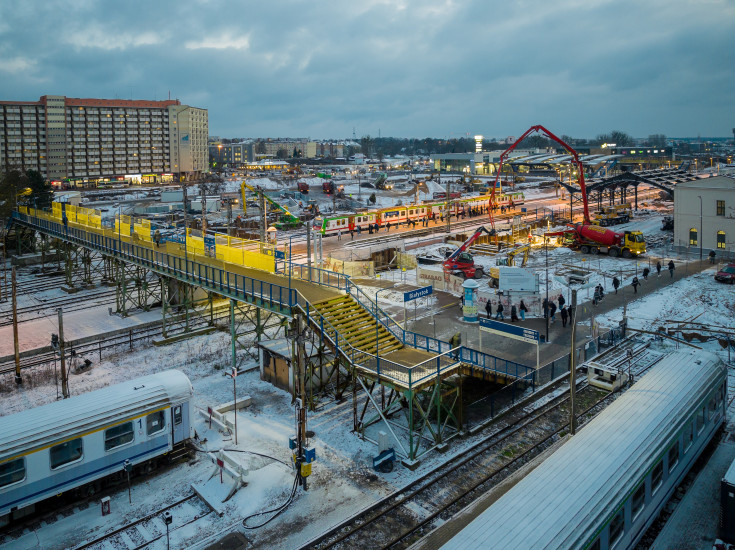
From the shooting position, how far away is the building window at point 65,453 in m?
14.1

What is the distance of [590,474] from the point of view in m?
10.9

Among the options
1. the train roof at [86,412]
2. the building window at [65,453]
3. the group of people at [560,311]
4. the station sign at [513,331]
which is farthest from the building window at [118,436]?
the group of people at [560,311]

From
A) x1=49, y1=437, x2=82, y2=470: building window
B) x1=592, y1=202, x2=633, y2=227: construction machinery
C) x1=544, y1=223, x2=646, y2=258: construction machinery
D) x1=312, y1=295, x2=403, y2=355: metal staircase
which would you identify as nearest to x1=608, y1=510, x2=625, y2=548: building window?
x1=312, y1=295, x2=403, y2=355: metal staircase

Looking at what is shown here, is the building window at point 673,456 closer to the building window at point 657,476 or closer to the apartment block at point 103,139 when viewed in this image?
the building window at point 657,476

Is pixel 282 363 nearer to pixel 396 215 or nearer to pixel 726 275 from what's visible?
pixel 726 275

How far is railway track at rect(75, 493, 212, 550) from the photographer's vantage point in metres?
13.2

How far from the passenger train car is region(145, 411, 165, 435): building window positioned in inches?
1352

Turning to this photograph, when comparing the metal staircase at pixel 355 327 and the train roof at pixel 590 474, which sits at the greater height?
the metal staircase at pixel 355 327

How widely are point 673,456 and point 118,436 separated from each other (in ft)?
45.4

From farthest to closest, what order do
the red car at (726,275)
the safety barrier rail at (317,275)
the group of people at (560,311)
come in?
the red car at (726,275), the group of people at (560,311), the safety barrier rail at (317,275)

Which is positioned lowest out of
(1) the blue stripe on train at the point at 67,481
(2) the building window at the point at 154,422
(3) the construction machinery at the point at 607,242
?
(1) the blue stripe on train at the point at 67,481

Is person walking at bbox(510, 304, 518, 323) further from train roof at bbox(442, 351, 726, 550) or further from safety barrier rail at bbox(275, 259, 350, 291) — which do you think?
train roof at bbox(442, 351, 726, 550)

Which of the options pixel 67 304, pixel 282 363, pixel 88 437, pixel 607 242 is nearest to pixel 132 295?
pixel 67 304

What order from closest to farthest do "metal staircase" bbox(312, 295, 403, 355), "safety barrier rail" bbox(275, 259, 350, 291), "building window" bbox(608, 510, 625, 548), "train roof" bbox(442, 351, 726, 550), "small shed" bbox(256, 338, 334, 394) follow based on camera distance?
"train roof" bbox(442, 351, 726, 550) < "building window" bbox(608, 510, 625, 548) < "metal staircase" bbox(312, 295, 403, 355) < "small shed" bbox(256, 338, 334, 394) < "safety barrier rail" bbox(275, 259, 350, 291)
